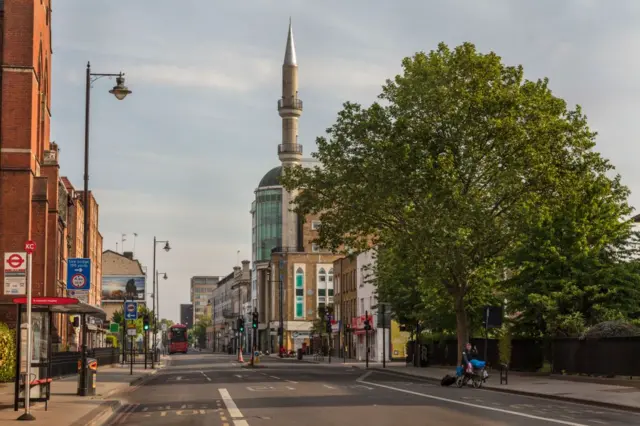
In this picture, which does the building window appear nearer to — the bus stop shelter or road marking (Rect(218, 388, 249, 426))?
road marking (Rect(218, 388, 249, 426))

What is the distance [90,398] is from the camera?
3203 centimetres

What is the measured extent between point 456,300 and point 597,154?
10.5m

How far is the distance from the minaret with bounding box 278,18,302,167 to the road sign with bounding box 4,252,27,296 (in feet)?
469

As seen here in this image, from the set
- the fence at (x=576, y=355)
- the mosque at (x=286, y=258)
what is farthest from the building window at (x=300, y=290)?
the fence at (x=576, y=355)

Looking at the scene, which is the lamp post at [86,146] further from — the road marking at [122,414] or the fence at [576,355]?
the fence at [576,355]

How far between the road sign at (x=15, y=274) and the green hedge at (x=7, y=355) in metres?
15.0

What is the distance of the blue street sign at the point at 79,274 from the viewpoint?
34.2m

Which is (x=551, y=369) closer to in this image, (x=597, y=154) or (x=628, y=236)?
(x=628, y=236)

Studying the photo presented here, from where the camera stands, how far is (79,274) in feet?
113

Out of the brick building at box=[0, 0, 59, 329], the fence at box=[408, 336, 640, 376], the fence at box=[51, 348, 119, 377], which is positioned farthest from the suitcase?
the fence at box=[51, 348, 119, 377]

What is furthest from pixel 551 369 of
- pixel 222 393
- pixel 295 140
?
pixel 295 140

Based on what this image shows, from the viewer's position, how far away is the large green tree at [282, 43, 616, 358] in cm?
4897

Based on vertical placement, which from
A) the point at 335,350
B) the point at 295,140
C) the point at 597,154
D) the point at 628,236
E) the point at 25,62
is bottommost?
the point at 335,350

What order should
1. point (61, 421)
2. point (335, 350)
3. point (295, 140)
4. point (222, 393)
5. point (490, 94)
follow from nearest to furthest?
point (61, 421) < point (222, 393) < point (490, 94) < point (335, 350) < point (295, 140)
